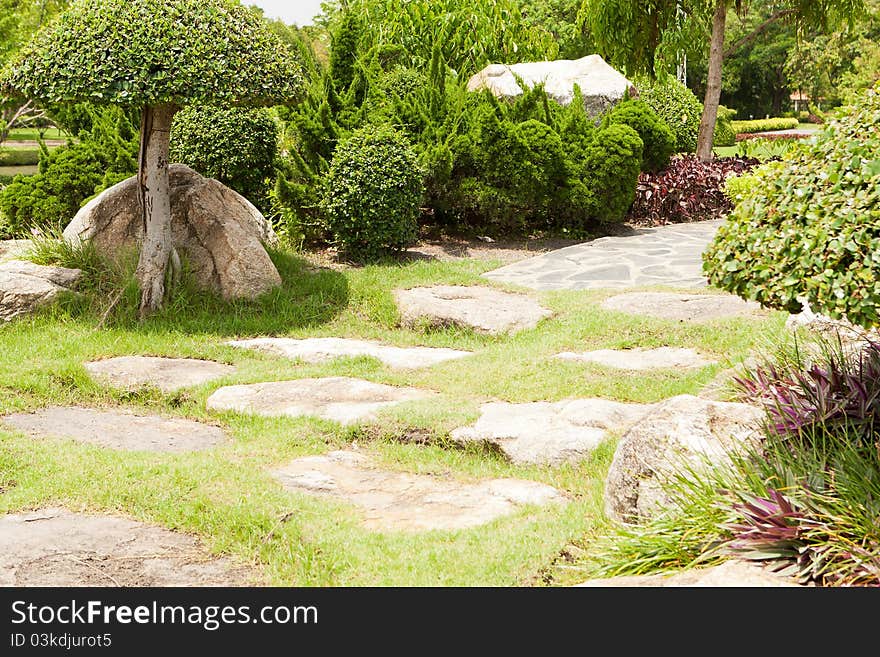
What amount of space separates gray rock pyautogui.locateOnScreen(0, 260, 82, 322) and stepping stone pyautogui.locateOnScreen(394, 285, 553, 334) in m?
2.93

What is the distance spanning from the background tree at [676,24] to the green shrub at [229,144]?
8.10 meters

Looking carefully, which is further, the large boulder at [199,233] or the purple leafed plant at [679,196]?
the purple leafed plant at [679,196]

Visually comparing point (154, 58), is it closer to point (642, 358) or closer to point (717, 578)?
point (642, 358)

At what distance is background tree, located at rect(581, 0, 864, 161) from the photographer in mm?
16266

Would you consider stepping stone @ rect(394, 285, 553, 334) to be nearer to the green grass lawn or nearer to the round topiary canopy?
the green grass lawn

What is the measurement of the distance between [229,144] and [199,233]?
87.9 inches

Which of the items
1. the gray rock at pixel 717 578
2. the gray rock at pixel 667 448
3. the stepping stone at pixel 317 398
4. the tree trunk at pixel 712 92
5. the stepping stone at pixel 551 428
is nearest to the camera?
the gray rock at pixel 717 578

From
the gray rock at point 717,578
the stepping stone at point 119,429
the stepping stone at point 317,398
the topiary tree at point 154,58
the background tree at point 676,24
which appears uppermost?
the background tree at point 676,24

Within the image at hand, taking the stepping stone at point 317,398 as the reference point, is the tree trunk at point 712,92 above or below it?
above

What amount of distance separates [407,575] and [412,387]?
2905mm

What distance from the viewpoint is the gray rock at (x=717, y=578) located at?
9.99 feet

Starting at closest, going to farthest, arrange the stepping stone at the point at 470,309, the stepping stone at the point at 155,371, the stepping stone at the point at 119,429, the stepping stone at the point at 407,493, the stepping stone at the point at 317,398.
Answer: the stepping stone at the point at 407,493 < the stepping stone at the point at 119,429 < the stepping stone at the point at 317,398 < the stepping stone at the point at 155,371 < the stepping stone at the point at 470,309

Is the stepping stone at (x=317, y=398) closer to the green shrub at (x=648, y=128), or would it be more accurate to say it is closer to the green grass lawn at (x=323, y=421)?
the green grass lawn at (x=323, y=421)

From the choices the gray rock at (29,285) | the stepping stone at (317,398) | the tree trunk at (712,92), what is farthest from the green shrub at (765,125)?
the stepping stone at (317,398)
